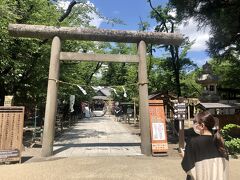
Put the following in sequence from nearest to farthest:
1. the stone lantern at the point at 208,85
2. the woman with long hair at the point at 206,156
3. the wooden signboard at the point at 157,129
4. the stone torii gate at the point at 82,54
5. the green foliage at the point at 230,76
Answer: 1. the woman with long hair at the point at 206,156
2. the stone torii gate at the point at 82,54
3. the wooden signboard at the point at 157,129
4. the stone lantern at the point at 208,85
5. the green foliage at the point at 230,76

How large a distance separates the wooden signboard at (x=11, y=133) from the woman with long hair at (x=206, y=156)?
26.0ft

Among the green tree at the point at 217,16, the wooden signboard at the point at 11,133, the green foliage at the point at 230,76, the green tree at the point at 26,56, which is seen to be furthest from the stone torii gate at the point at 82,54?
the green foliage at the point at 230,76

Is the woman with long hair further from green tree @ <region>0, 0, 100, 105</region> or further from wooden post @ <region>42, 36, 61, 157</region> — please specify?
green tree @ <region>0, 0, 100, 105</region>

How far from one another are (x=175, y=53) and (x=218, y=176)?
2687 cm

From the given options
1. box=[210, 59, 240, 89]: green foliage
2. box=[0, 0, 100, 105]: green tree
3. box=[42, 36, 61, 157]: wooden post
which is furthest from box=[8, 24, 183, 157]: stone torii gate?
box=[210, 59, 240, 89]: green foliage

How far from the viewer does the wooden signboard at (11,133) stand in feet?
34.1

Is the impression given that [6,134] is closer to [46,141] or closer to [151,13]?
[46,141]

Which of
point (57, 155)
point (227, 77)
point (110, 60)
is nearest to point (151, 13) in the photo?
point (227, 77)

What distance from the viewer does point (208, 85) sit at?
29.5 m

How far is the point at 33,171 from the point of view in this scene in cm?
912

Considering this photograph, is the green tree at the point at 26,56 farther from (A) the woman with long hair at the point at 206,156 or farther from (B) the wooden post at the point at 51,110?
(A) the woman with long hair at the point at 206,156

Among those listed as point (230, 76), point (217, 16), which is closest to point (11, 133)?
point (217, 16)

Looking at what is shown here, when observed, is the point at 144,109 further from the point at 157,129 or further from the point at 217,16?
the point at 217,16

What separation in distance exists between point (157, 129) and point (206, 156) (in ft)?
29.2
